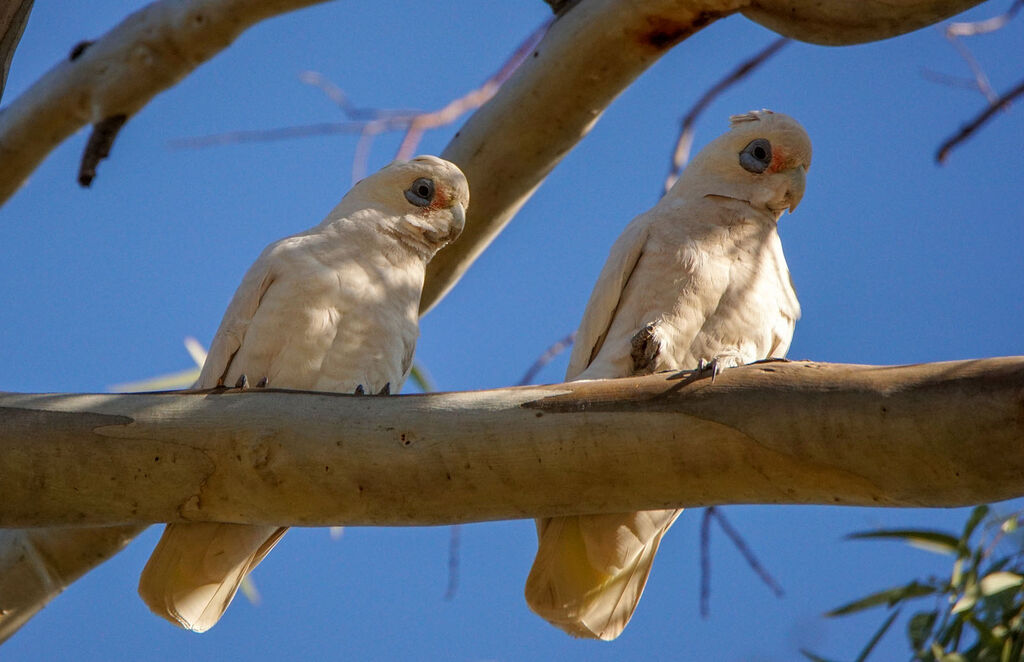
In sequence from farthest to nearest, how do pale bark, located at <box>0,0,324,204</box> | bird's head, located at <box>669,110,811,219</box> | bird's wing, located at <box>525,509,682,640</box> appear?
pale bark, located at <box>0,0,324,204</box> → bird's head, located at <box>669,110,811,219</box> → bird's wing, located at <box>525,509,682,640</box>

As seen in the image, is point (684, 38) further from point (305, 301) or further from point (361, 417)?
point (361, 417)

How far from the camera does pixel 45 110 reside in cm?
356

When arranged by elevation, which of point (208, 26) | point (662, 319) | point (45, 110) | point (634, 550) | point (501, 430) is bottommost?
point (634, 550)

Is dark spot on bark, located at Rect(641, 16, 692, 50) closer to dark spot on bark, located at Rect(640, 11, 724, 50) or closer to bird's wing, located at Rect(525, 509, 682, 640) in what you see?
dark spot on bark, located at Rect(640, 11, 724, 50)

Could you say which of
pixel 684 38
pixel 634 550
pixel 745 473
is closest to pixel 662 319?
pixel 634 550

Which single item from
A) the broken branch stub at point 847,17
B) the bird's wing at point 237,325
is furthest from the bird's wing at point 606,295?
the bird's wing at point 237,325

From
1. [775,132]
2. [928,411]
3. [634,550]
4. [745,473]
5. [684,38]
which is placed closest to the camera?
[928,411]

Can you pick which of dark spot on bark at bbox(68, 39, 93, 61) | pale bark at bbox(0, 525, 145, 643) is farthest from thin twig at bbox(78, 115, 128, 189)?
pale bark at bbox(0, 525, 145, 643)

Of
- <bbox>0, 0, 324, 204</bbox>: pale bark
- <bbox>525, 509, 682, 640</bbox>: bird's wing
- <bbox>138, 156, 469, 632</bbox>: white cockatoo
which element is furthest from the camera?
<bbox>0, 0, 324, 204</bbox>: pale bark

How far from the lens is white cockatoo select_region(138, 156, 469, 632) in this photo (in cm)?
246

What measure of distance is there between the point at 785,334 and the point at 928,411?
106 cm

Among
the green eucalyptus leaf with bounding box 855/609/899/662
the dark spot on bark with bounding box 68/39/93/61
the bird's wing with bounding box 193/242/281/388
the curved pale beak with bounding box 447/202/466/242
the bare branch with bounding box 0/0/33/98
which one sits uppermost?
the dark spot on bark with bounding box 68/39/93/61

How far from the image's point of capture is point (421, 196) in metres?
3.12

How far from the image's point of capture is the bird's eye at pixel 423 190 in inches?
123
